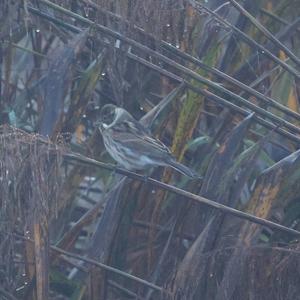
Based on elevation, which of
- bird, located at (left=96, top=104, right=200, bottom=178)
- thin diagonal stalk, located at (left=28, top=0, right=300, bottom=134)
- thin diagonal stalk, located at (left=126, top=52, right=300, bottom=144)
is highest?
thin diagonal stalk, located at (left=28, top=0, right=300, bottom=134)

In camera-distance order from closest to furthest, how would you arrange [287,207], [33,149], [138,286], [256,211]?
[33,149]
[256,211]
[287,207]
[138,286]

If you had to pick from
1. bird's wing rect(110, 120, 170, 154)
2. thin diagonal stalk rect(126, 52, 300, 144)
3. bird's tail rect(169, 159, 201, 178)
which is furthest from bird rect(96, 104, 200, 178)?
thin diagonal stalk rect(126, 52, 300, 144)

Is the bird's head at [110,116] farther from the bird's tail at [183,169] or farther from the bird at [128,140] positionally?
the bird's tail at [183,169]

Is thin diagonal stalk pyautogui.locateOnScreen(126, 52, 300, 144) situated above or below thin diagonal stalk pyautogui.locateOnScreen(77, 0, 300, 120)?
below

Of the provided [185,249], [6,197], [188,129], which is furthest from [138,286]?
[6,197]

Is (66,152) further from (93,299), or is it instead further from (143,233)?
(143,233)

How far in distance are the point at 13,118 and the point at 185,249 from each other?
95 centimetres

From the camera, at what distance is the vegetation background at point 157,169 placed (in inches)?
139

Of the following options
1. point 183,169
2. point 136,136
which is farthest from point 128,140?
point 183,169

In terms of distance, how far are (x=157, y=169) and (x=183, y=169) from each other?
2.00 feet

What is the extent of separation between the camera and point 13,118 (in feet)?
15.3

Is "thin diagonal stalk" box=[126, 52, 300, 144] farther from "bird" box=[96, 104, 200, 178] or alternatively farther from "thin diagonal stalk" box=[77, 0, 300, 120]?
"bird" box=[96, 104, 200, 178]

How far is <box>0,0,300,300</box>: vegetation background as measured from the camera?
11.6 ft

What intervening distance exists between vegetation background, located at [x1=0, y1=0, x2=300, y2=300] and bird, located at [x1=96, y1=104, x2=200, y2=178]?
0.27 feet
